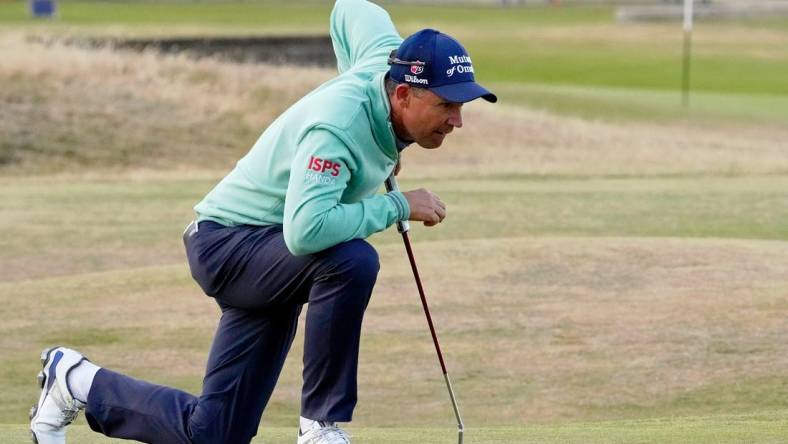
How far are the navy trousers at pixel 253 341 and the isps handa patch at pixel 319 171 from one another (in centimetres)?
29

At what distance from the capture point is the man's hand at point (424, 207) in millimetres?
5406

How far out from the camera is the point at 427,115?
5250 millimetres

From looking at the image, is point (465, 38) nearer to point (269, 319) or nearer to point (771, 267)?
point (771, 267)

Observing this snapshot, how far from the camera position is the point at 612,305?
34.6 ft

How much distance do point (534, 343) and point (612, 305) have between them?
3.54ft

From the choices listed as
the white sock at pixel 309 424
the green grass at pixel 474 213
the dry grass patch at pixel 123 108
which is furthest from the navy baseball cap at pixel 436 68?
the dry grass patch at pixel 123 108

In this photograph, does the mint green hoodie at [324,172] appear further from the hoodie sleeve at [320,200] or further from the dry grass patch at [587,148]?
the dry grass patch at [587,148]

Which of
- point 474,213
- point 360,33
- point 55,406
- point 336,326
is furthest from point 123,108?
point 336,326

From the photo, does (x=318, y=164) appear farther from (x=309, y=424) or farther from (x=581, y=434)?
(x=581, y=434)

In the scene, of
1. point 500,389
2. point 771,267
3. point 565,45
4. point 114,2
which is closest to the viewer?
point 500,389

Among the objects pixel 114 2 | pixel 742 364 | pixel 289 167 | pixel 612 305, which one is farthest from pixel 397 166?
pixel 114 2

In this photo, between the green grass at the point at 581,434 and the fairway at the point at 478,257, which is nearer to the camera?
the green grass at the point at 581,434

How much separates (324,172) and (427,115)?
0.44 meters

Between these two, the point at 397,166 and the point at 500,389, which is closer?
the point at 397,166
